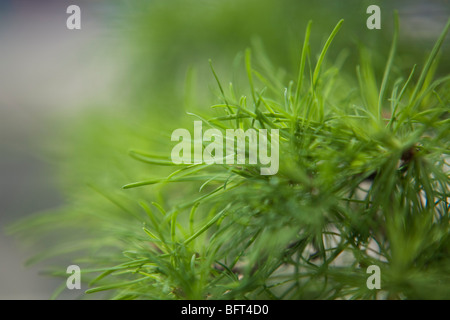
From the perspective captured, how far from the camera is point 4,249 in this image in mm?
723

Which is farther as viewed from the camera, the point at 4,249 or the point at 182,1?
the point at 4,249

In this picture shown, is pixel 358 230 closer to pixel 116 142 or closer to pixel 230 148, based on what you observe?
pixel 230 148

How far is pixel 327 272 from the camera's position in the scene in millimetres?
177

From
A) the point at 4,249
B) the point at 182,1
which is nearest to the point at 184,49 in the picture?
the point at 182,1

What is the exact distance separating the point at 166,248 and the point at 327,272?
3.0 inches

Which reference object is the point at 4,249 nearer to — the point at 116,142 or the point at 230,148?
the point at 116,142

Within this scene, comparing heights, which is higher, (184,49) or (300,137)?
(184,49)
